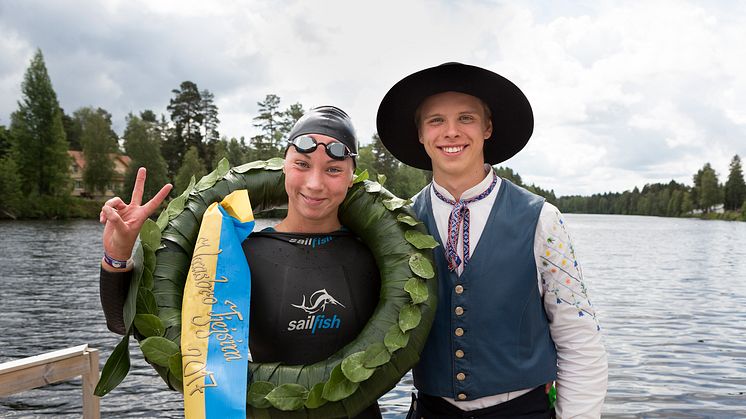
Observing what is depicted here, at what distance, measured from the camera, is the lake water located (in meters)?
7.98

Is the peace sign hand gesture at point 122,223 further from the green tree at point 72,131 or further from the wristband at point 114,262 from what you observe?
the green tree at point 72,131

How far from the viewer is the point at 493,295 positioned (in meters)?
2.40

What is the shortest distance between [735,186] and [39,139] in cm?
9439

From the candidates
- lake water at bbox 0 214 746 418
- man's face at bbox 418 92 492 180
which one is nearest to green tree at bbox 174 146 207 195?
lake water at bbox 0 214 746 418

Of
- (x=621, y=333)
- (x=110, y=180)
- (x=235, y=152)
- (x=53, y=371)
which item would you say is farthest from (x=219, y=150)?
(x=53, y=371)

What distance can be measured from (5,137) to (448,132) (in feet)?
197

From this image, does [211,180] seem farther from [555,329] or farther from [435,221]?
[555,329]

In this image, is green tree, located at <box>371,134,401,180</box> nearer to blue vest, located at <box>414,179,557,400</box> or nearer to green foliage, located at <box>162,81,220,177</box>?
green foliage, located at <box>162,81,220,177</box>

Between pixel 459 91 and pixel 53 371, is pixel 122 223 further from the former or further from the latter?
pixel 53 371

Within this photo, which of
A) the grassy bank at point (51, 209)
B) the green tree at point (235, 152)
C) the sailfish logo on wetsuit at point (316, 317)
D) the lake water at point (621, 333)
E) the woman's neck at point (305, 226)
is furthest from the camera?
the green tree at point (235, 152)

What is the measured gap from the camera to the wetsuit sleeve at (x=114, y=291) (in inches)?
95.3

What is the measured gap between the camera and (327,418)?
7.79 feet

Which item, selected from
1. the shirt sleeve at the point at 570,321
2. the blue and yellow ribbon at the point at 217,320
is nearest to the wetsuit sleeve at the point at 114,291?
the blue and yellow ribbon at the point at 217,320

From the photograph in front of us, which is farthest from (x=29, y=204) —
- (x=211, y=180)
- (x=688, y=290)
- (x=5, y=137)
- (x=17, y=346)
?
(x=211, y=180)
